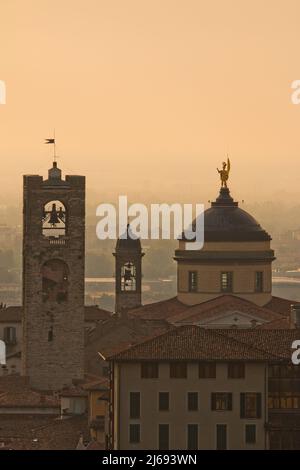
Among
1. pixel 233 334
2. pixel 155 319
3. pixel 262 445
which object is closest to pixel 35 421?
pixel 233 334

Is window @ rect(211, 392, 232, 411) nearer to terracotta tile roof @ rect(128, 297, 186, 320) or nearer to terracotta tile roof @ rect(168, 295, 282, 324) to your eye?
terracotta tile roof @ rect(168, 295, 282, 324)

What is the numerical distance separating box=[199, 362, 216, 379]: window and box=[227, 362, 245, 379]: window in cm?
47

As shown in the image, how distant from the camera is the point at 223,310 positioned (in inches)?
4862

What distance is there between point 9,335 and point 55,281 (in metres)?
14.7

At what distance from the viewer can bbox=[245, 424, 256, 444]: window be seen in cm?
9112

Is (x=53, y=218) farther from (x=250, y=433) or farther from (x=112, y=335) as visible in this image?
(x=250, y=433)

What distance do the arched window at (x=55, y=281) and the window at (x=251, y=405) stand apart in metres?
26.5

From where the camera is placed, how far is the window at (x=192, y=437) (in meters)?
90.3

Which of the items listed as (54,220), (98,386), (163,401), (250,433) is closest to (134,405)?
(163,401)

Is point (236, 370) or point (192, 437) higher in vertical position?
point (236, 370)

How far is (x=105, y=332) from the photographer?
403ft

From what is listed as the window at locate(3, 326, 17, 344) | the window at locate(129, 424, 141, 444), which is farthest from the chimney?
the window at locate(3, 326, 17, 344)

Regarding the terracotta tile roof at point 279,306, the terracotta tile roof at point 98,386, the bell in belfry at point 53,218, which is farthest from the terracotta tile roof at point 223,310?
the terracotta tile roof at point 98,386
